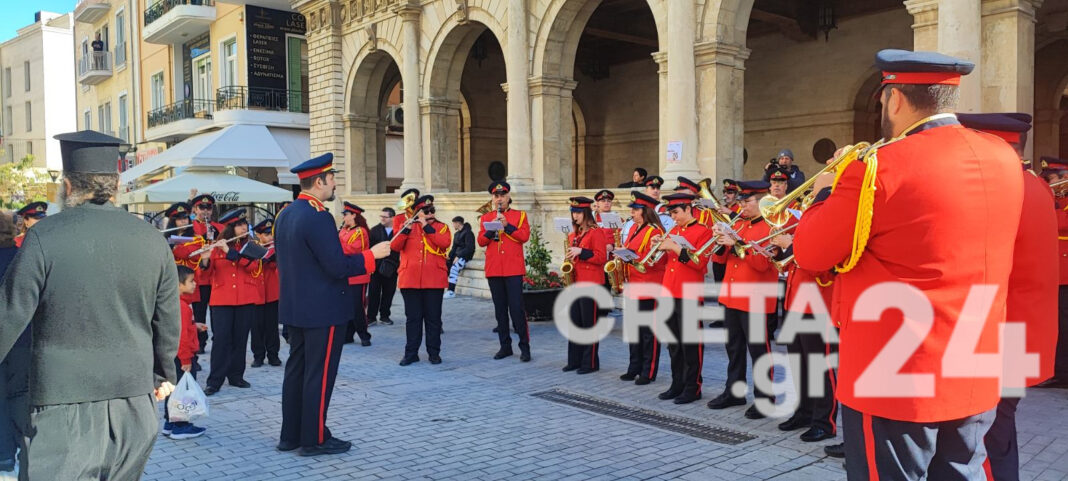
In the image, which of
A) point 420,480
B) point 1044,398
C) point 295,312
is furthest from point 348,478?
point 1044,398

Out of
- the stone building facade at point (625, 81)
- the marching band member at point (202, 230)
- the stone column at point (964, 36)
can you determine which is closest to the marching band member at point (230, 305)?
the marching band member at point (202, 230)

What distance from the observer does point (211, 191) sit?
1658 cm

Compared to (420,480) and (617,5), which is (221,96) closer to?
(617,5)

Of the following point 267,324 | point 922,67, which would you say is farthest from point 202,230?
point 922,67

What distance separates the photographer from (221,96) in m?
26.2

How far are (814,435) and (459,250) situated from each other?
974 centimetres

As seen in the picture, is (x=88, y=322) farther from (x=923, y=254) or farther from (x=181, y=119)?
(x=181, y=119)

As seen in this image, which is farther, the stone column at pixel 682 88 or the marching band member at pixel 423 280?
the stone column at pixel 682 88

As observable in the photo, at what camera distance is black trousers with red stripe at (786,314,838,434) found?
5812 mm

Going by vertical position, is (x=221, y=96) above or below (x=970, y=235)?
above

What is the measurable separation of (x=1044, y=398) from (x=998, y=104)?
16.0 feet

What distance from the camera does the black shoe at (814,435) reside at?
5.79 meters

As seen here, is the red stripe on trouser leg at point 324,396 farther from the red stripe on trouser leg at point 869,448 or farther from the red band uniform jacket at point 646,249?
the red stripe on trouser leg at point 869,448

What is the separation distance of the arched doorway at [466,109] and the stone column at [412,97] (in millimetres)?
283
